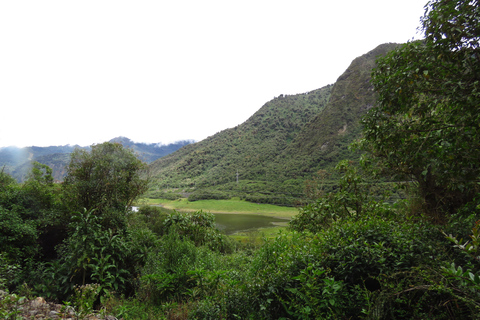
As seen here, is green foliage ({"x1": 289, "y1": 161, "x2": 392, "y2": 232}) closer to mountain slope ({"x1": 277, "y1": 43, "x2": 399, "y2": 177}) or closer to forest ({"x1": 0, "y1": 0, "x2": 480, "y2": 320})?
forest ({"x1": 0, "y1": 0, "x2": 480, "y2": 320})

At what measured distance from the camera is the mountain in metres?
84.1

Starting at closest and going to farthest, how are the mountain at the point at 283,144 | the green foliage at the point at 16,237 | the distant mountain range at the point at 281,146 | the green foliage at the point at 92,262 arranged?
1. the green foliage at the point at 92,262
2. the green foliage at the point at 16,237
3. the distant mountain range at the point at 281,146
4. the mountain at the point at 283,144

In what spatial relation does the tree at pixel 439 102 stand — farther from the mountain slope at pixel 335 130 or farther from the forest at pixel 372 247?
the mountain slope at pixel 335 130

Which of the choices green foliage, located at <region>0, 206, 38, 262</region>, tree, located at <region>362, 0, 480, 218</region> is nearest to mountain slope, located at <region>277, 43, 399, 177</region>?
tree, located at <region>362, 0, 480, 218</region>

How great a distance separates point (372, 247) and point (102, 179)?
35.3 feet

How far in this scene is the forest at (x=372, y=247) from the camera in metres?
2.76

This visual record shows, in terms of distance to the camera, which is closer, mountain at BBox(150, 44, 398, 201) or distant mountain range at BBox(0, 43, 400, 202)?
distant mountain range at BBox(0, 43, 400, 202)

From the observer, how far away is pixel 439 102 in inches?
150

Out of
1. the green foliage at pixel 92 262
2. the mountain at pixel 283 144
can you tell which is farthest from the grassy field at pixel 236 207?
the green foliage at pixel 92 262

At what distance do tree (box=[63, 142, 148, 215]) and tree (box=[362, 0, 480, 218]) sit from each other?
1010 cm

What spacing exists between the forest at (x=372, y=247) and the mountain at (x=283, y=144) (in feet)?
205

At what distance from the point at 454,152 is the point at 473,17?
197 centimetres

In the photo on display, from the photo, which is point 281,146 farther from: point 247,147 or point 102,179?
point 102,179

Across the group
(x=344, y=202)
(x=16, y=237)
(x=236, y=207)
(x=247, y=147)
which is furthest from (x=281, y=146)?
(x=16, y=237)
